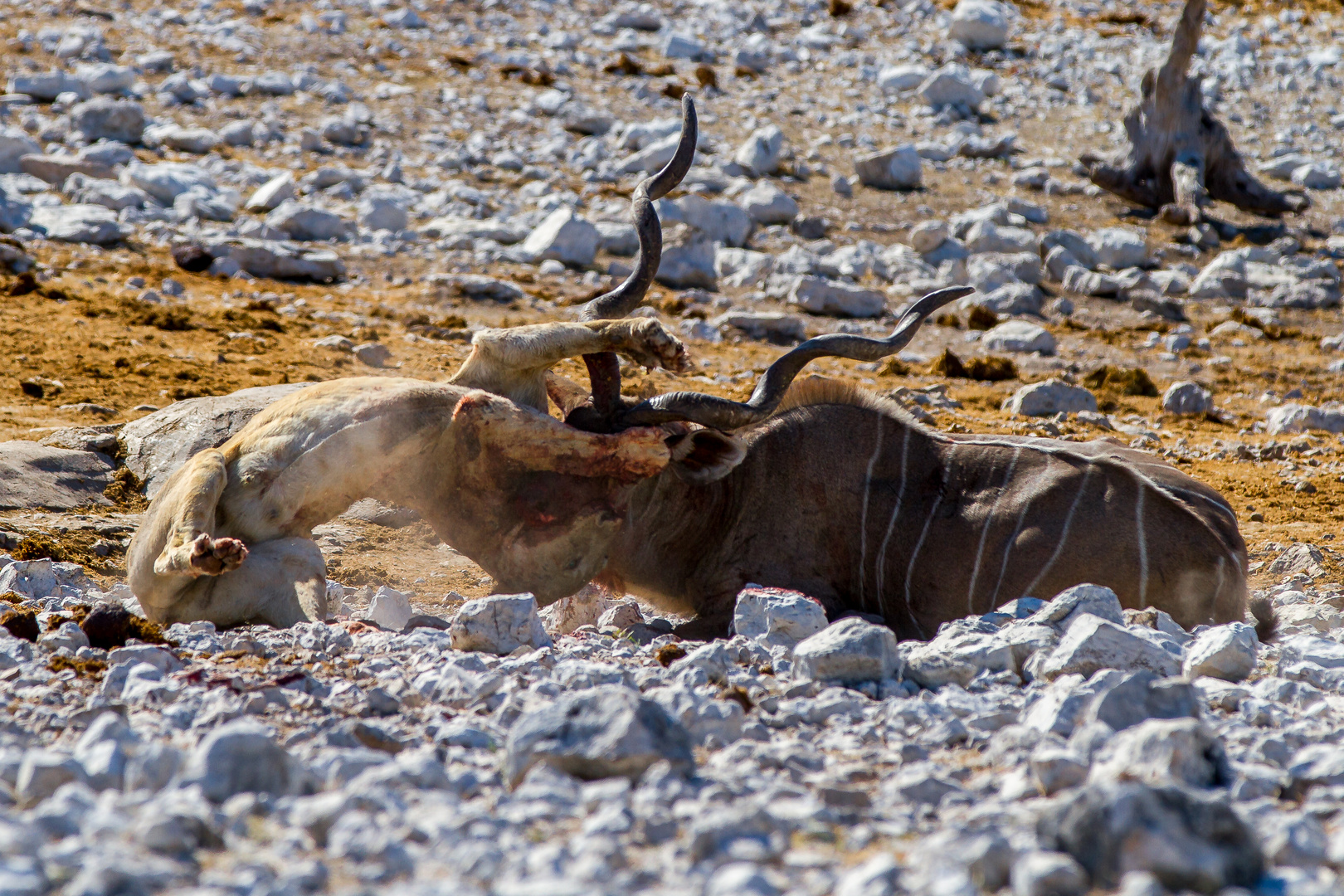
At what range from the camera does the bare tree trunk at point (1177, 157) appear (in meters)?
16.7

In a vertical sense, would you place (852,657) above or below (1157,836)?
below

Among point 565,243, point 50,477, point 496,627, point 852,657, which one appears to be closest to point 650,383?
point 50,477

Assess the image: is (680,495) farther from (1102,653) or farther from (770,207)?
(770,207)

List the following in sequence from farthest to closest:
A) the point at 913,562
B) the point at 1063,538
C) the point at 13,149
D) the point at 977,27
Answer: the point at 977,27 → the point at 13,149 → the point at 913,562 → the point at 1063,538

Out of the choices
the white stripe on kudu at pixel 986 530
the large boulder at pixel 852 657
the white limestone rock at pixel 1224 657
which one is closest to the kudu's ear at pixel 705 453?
the white stripe on kudu at pixel 986 530

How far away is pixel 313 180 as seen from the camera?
15.1 metres

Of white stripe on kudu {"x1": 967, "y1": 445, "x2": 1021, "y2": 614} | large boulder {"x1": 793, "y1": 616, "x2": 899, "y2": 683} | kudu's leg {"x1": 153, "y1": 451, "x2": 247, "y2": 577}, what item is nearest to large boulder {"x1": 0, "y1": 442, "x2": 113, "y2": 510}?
kudu's leg {"x1": 153, "y1": 451, "x2": 247, "y2": 577}

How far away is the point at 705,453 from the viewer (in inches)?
231

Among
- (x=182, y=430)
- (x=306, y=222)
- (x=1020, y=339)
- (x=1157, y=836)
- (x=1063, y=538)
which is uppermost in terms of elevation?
(x=1157, y=836)

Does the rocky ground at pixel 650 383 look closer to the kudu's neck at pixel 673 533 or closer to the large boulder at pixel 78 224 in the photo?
the large boulder at pixel 78 224

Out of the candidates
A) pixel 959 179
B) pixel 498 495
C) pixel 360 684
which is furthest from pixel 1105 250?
pixel 360 684

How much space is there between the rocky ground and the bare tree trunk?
381 mm

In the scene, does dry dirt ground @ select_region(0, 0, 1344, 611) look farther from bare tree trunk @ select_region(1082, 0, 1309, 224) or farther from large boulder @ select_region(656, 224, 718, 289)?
bare tree trunk @ select_region(1082, 0, 1309, 224)

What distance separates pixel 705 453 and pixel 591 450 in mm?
623
